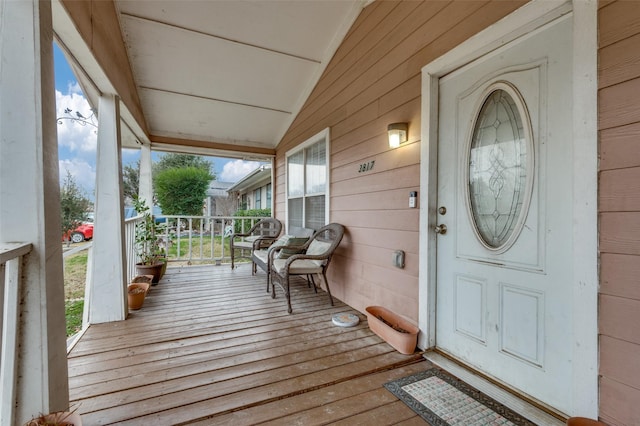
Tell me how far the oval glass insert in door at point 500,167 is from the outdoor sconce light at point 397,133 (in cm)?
56

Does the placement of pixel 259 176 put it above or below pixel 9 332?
above

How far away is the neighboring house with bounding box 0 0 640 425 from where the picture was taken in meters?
1.16

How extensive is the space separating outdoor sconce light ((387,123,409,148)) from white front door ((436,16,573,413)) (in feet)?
0.99

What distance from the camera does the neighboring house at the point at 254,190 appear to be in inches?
354

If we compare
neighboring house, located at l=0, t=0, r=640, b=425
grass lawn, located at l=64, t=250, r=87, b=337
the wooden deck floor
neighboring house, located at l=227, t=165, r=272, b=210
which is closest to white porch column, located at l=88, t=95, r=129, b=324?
neighboring house, located at l=0, t=0, r=640, b=425

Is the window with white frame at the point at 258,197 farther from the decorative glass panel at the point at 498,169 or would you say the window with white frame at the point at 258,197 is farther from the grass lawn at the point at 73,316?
the decorative glass panel at the point at 498,169

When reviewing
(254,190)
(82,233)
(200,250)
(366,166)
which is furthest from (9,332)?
(254,190)

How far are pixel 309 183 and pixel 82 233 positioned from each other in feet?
8.85

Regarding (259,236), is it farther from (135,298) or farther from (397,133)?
(397,133)

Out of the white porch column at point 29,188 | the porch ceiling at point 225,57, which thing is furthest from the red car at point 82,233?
the porch ceiling at point 225,57

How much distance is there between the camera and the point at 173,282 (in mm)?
Result: 3975

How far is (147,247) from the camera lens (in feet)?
13.2

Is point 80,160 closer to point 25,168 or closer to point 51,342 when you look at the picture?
point 25,168

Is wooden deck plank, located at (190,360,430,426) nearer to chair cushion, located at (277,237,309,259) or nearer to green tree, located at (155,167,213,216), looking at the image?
chair cushion, located at (277,237,309,259)
